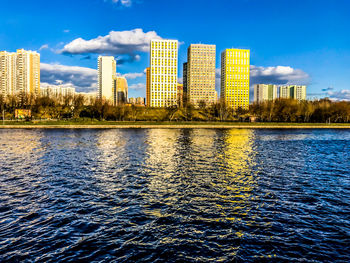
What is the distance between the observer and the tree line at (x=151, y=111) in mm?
146875

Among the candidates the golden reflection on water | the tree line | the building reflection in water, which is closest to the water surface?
the building reflection in water

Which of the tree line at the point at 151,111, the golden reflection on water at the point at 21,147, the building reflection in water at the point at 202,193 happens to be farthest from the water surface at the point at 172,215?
the tree line at the point at 151,111

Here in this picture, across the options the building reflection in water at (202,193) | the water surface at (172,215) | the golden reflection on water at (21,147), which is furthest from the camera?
the golden reflection on water at (21,147)

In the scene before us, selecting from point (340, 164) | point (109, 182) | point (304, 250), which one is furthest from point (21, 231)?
point (340, 164)

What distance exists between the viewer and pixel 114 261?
1101 cm

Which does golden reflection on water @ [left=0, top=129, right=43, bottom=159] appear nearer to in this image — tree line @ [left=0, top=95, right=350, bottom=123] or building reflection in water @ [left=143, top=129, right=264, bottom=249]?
building reflection in water @ [left=143, top=129, right=264, bottom=249]

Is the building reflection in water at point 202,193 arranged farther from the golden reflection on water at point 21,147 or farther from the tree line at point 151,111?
the tree line at point 151,111

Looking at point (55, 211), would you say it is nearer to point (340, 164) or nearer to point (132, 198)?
point (132, 198)

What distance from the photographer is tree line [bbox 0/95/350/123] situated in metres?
147

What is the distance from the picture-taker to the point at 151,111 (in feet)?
655

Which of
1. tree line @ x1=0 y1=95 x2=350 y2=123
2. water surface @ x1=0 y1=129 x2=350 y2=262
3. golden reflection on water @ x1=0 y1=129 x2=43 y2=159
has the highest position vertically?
tree line @ x1=0 y1=95 x2=350 y2=123

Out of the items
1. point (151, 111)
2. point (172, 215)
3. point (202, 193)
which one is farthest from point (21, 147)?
point (151, 111)

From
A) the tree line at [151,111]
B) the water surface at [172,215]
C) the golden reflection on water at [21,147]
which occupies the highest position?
the tree line at [151,111]

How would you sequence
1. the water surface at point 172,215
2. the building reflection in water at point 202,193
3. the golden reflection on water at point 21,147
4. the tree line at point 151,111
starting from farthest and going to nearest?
1. the tree line at point 151,111
2. the golden reflection on water at point 21,147
3. the building reflection in water at point 202,193
4. the water surface at point 172,215
